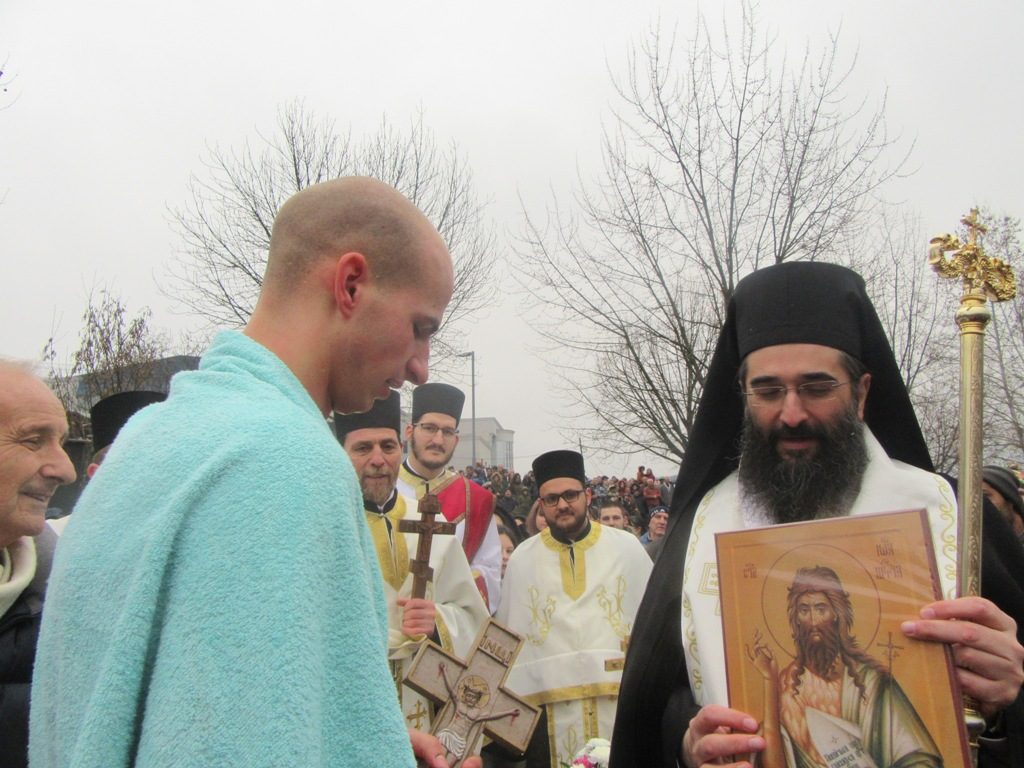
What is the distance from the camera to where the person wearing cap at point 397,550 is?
507cm

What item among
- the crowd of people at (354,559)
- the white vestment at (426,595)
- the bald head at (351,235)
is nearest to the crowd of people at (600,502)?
the white vestment at (426,595)

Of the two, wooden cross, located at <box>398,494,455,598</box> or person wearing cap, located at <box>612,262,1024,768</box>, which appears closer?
person wearing cap, located at <box>612,262,1024,768</box>

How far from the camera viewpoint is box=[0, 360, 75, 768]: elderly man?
2529 millimetres

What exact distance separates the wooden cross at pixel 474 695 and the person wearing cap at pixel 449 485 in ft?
7.62

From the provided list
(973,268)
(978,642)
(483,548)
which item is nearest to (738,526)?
(978,642)

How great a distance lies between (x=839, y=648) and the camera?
1937mm

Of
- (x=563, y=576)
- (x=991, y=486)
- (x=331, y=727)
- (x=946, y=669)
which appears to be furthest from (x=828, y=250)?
(x=331, y=727)

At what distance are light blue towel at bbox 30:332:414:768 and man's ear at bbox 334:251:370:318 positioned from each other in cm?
30

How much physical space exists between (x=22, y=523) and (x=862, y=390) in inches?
112

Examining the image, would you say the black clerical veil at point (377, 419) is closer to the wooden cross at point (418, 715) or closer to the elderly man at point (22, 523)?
the wooden cross at point (418, 715)

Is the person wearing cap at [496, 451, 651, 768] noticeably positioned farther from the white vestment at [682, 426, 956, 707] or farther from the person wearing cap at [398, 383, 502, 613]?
the white vestment at [682, 426, 956, 707]

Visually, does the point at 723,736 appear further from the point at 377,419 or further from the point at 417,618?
the point at 377,419

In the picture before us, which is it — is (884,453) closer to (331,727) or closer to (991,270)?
(991,270)

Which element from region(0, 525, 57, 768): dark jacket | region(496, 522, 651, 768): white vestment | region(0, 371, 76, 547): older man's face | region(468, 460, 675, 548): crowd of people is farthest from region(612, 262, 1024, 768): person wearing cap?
region(468, 460, 675, 548): crowd of people
